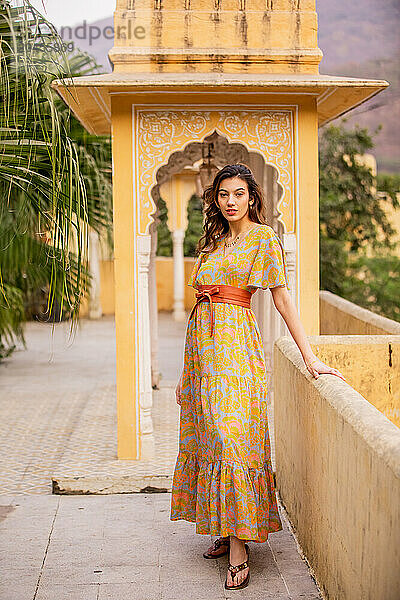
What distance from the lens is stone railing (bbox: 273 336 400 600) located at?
2.61 m

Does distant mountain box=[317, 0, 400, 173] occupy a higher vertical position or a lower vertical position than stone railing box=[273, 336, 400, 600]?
higher

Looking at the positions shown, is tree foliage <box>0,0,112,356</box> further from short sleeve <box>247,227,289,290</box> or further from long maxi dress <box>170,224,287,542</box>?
short sleeve <box>247,227,289,290</box>

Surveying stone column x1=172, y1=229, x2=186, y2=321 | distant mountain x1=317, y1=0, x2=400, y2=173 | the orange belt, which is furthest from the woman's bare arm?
distant mountain x1=317, y1=0, x2=400, y2=173

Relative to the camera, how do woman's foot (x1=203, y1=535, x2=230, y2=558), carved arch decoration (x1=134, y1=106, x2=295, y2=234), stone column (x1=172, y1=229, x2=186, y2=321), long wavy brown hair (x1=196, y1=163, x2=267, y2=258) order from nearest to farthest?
long wavy brown hair (x1=196, y1=163, x2=267, y2=258) → woman's foot (x1=203, y1=535, x2=230, y2=558) → carved arch decoration (x1=134, y1=106, x2=295, y2=234) → stone column (x1=172, y1=229, x2=186, y2=321)

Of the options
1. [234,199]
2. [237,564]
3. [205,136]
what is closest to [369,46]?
[205,136]

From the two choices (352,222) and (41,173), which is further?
(352,222)

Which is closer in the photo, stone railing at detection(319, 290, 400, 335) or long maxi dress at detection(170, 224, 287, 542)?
long maxi dress at detection(170, 224, 287, 542)

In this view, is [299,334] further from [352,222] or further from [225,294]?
[352,222]

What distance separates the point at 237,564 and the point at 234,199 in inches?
68.1

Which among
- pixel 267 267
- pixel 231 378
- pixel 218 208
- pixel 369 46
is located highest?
pixel 369 46

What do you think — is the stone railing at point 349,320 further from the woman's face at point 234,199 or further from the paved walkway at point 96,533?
the woman's face at point 234,199

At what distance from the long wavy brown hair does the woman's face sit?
0.03m

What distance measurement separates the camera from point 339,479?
3.30 metres

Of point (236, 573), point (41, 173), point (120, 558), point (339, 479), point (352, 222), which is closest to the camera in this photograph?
point (339, 479)
